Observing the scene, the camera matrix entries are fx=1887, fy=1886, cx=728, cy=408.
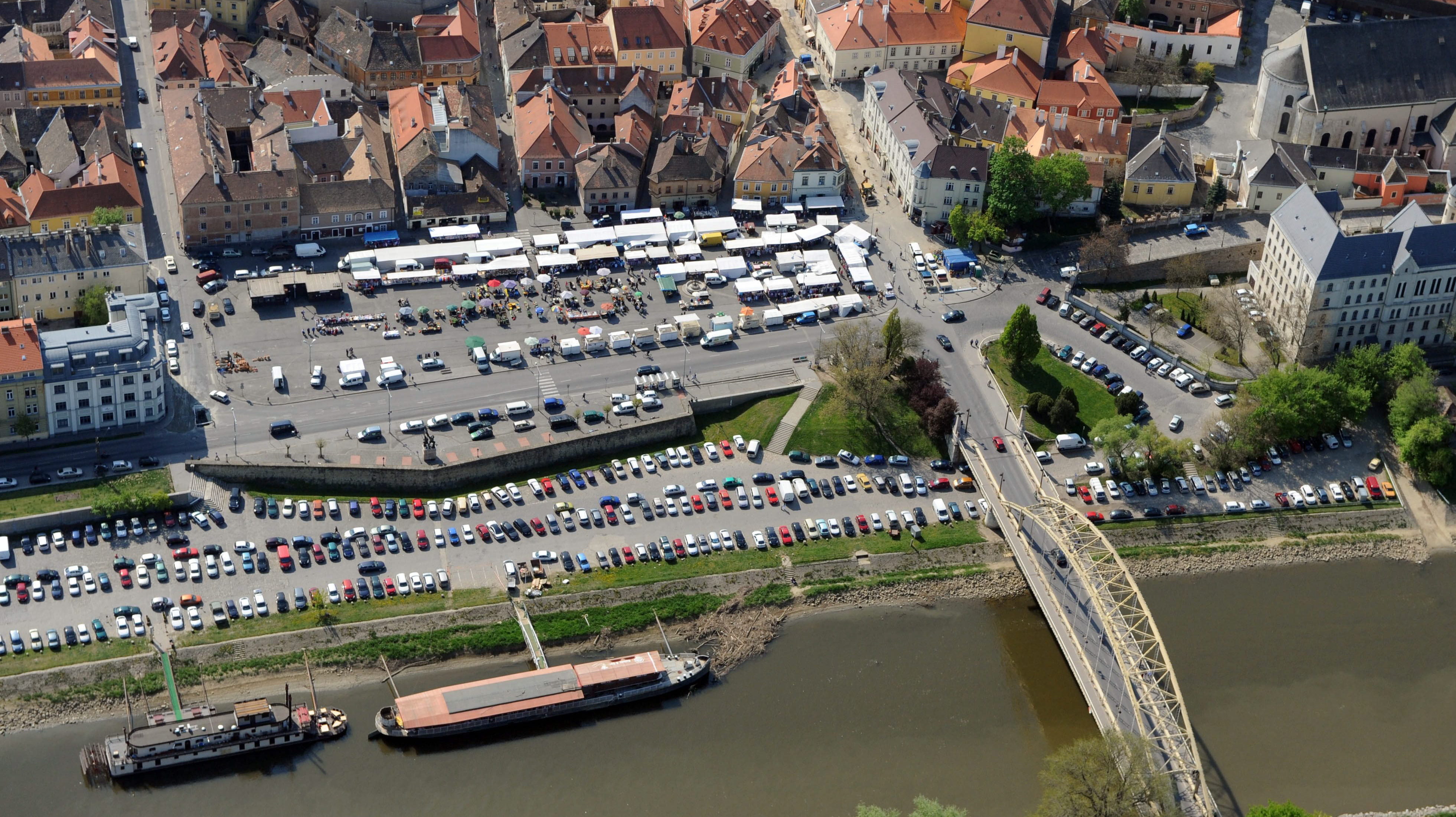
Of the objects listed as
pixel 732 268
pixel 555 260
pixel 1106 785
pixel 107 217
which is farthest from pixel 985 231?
pixel 107 217

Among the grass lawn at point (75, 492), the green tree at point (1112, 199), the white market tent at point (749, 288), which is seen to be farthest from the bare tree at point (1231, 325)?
the grass lawn at point (75, 492)

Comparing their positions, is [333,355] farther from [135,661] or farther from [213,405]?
[135,661]

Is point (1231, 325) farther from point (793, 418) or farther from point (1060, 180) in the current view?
point (793, 418)

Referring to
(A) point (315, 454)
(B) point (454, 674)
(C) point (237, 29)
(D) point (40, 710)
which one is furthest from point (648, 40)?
(D) point (40, 710)

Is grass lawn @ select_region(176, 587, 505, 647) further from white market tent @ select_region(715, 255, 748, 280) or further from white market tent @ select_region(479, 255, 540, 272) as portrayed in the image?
white market tent @ select_region(715, 255, 748, 280)

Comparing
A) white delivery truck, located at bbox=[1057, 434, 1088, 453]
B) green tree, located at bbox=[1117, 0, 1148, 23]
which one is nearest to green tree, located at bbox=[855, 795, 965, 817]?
white delivery truck, located at bbox=[1057, 434, 1088, 453]
